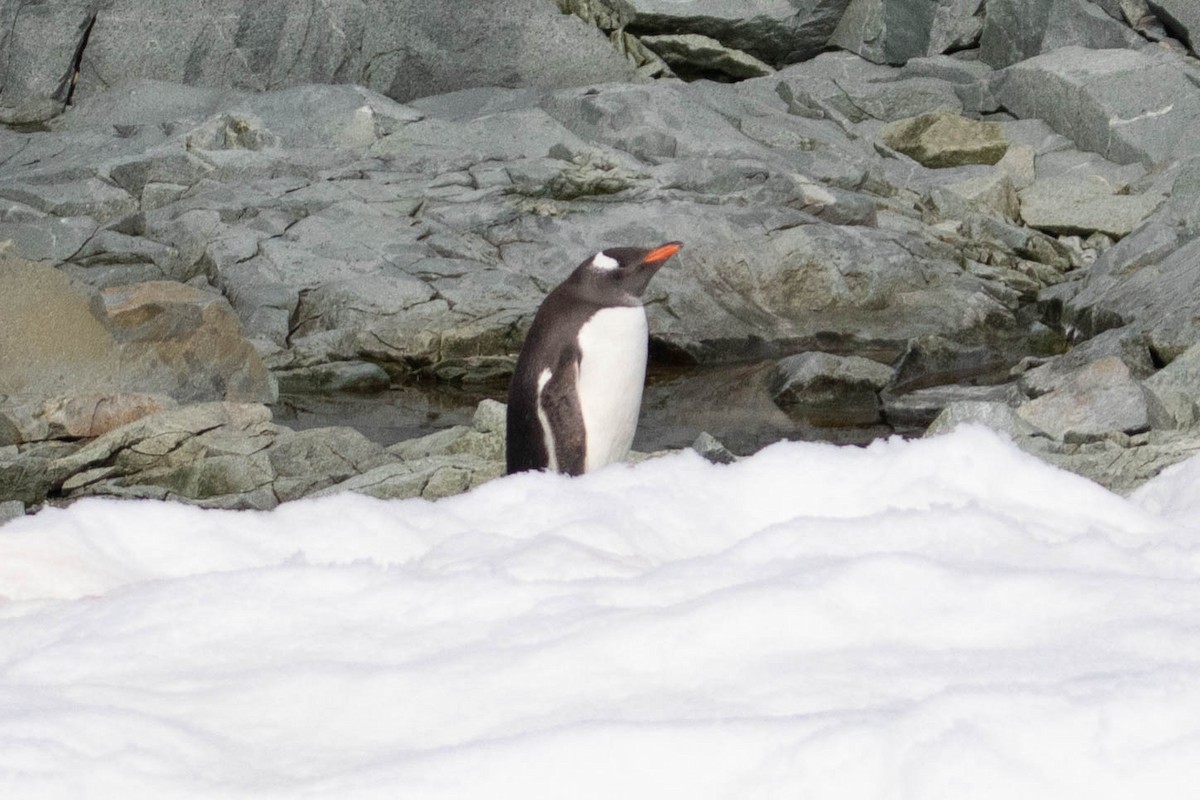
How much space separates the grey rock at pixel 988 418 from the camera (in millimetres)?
6301

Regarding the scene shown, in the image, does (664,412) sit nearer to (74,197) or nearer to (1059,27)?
(74,197)

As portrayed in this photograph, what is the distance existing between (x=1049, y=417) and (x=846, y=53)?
11236mm

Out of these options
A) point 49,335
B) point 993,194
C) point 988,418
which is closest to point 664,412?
point 988,418

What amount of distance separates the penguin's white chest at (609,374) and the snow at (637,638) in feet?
10.3

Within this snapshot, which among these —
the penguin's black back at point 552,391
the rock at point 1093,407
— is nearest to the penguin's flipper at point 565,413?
the penguin's black back at point 552,391

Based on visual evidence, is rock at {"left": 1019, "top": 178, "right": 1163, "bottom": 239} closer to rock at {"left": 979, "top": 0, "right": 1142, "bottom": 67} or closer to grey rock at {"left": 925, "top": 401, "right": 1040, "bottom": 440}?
rock at {"left": 979, "top": 0, "right": 1142, "bottom": 67}

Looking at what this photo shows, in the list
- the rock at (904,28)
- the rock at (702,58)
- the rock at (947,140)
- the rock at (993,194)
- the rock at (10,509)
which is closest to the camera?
the rock at (10,509)

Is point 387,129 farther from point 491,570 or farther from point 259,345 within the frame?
point 491,570

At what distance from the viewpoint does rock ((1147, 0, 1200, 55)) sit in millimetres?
15945

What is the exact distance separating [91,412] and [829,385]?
13.4 ft

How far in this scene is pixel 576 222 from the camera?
11.0 m

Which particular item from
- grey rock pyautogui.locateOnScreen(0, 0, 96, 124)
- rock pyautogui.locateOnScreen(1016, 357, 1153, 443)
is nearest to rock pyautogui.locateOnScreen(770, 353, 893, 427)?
rock pyautogui.locateOnScreen(1016, 357, 1153, 443)

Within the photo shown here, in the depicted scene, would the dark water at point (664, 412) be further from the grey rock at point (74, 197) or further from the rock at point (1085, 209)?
the rock at point (1085, 209)

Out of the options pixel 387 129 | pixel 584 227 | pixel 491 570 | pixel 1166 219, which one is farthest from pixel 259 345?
pixel 491 570
